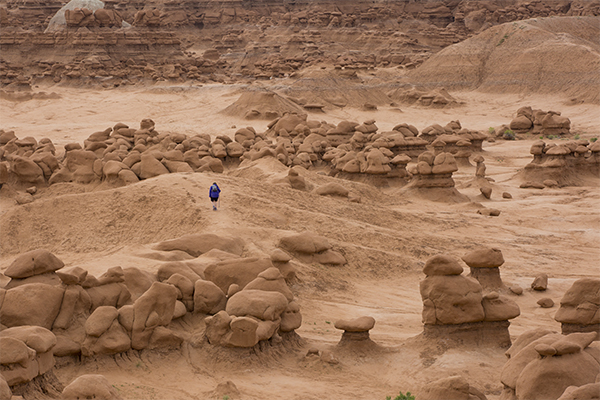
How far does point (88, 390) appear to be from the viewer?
5895 millimetres

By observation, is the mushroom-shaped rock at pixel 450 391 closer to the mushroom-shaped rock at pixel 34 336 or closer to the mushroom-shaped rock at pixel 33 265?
the mushroom-shaped rock at pixel 34 336

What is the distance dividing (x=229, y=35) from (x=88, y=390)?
60.8 m

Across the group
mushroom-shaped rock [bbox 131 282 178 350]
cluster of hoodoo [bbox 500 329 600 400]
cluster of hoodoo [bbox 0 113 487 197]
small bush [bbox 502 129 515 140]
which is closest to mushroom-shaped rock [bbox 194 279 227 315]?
mushroom-shaped rock [bbox 131 282 178 350]

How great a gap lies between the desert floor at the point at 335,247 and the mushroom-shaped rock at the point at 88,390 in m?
1.05

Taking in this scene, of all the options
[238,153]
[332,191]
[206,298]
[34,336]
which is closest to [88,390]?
[34,336]

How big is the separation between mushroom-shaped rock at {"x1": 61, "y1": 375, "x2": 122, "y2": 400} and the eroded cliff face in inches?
1452

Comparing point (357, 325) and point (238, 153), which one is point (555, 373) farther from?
point (238, 153)

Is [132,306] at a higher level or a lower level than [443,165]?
higher

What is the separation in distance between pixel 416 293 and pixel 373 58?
138ft

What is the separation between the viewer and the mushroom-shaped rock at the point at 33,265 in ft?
27.5

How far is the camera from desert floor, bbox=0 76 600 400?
789 centimetres

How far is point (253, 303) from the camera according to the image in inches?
336

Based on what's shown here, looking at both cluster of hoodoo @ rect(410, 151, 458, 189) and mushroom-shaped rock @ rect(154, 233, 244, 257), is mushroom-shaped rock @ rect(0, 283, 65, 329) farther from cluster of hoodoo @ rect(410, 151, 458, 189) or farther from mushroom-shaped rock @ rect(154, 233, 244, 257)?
cluster of hoodoo @ rect(410, 151, 458, 189)

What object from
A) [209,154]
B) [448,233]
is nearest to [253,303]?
[448,233]
